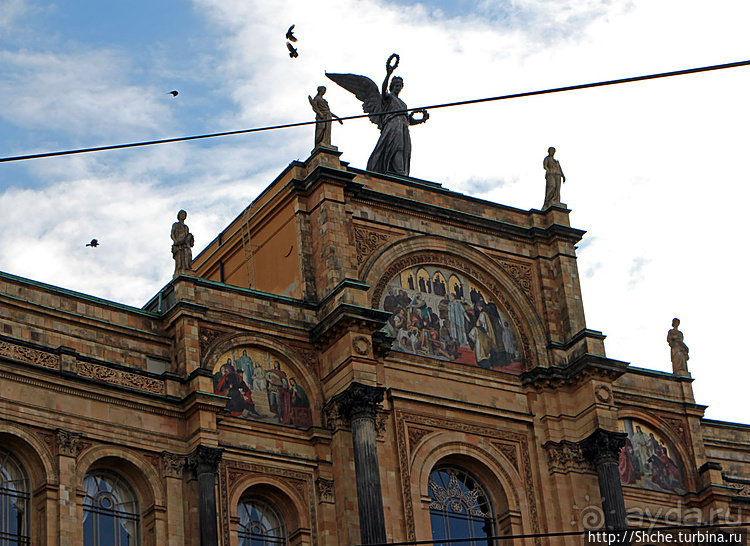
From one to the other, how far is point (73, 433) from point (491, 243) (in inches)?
523

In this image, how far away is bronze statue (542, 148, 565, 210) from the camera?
4559 centimetres

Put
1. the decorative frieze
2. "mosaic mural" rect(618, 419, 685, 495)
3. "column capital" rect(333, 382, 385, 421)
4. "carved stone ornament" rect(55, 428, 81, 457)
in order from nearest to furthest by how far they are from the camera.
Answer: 1. "carved stone ornament" rect(55, 428, 81, 457)
2. the decorative frieze
3. "column capital" rect(333, 382, 385, 421)
4. "mosaic mural" rect(618, 419, 685, 495)

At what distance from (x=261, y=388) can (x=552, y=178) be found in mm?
11328

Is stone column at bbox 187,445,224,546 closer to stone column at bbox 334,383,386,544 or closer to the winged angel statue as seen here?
stone column at bbox 334,383,386,544

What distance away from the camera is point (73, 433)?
35750mm

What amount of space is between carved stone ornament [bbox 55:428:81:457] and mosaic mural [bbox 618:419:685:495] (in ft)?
49.2

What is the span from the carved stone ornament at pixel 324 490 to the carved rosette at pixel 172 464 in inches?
130

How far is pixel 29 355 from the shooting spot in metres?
35.9

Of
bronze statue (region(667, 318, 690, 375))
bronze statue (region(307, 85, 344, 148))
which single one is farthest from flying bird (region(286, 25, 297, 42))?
bronze statue (region(667, 318, 690, 375))

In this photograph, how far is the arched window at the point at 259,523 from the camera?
124 ft

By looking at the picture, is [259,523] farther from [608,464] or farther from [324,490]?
[608,464]

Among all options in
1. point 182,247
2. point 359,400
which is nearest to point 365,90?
point 182,247

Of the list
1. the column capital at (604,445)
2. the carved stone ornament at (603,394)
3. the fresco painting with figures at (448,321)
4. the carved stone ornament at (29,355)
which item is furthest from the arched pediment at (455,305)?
the carved stone ornament at (29,355)

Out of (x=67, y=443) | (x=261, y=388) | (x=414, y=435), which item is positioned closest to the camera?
(x=67, y=443)
